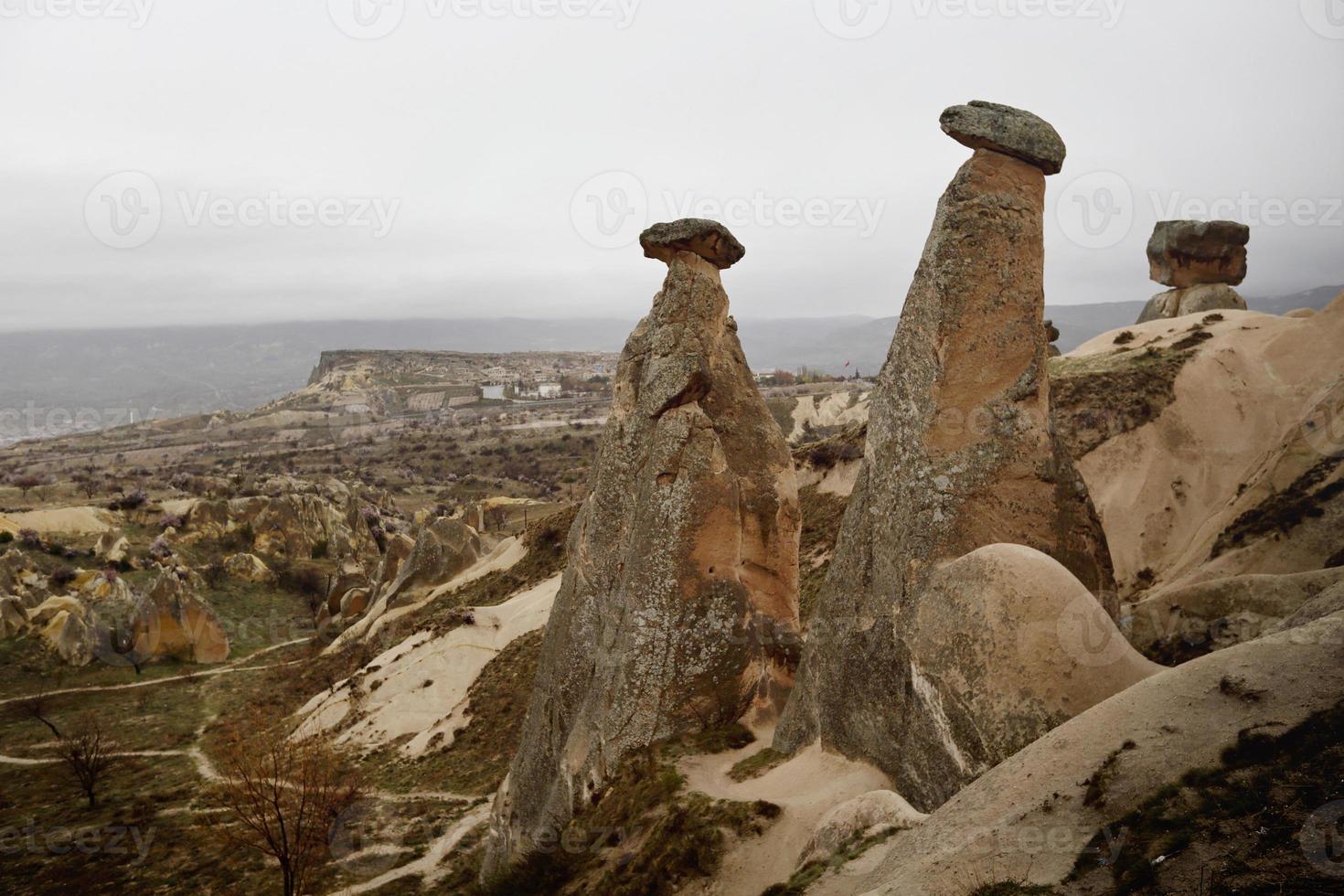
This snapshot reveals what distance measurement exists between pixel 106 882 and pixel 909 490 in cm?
1928

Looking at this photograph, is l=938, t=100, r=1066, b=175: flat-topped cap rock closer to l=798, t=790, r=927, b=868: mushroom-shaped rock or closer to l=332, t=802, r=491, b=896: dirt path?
l=798, t=790, r=927, b=868: mushroom-shaped rock

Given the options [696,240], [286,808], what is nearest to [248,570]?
[286,808]

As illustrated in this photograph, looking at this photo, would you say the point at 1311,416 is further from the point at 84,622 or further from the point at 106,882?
the point at 84,622

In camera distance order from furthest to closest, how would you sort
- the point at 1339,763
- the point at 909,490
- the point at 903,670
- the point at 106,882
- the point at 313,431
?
the point at 313,431
the point at 106,882
the point at 909,490
the point at 903,670
the point at 1339,763

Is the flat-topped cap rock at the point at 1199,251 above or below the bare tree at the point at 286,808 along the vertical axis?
above

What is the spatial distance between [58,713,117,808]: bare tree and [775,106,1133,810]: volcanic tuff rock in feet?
71.0

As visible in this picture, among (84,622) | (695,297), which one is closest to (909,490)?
(695,297)

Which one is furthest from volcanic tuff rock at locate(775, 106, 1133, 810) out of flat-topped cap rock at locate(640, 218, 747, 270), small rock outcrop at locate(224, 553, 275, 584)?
small rock outcrop at locate(224, 553, 275, 584)

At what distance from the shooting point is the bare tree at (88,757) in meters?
21.8

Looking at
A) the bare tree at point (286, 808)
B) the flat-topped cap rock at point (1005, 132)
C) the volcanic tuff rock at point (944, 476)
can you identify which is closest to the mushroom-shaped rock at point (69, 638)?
the bare tree at point (286, 808)

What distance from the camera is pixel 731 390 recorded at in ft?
43.9

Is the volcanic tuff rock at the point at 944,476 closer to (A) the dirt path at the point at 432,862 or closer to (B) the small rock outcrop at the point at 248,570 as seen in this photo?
(A) the dirt path at the point at 432,862

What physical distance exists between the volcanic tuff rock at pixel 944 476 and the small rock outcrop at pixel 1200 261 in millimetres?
28958

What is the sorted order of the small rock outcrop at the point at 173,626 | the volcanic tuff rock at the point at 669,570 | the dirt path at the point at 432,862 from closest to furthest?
the volcanic tuff rock at the point at 669,570 < the dirt path at the point at 432,862 < the small rock outcrop at the point at 173,626
